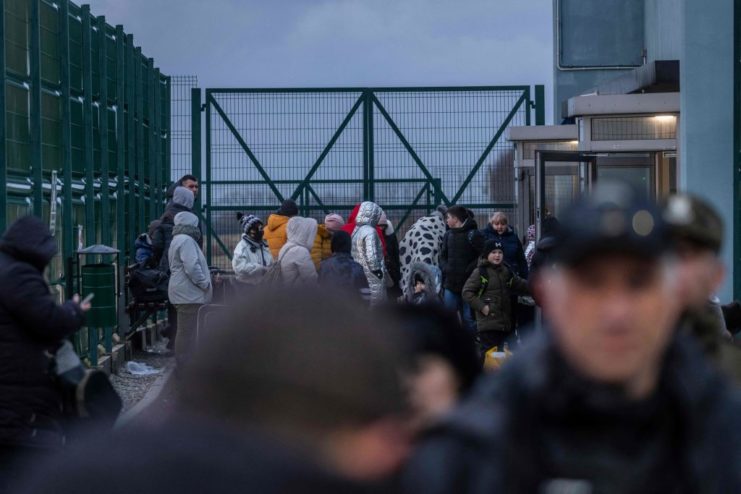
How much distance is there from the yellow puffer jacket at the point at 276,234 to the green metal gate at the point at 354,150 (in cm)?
590

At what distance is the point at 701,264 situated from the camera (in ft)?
10.9

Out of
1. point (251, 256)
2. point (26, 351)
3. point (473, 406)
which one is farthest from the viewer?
point (251, 256)

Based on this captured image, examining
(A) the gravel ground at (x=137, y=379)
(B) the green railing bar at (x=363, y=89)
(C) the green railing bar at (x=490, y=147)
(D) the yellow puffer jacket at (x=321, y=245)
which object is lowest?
(A) the gravel ground at (x=137, y=379)

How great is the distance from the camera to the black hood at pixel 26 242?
6.17m

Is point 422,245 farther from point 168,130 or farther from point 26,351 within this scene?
point 26,351

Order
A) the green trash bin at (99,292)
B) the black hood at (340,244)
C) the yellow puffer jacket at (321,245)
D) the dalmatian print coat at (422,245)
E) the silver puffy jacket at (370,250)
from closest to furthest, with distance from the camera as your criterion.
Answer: the black hood at (340,244) → the green trash bin at (99,292) → the silver puffy jacket at (370,250) → the yellow puffer jacket at (321,245) → the dalmatian print coat at (422,245)

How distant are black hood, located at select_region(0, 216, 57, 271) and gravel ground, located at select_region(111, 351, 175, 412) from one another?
609cm

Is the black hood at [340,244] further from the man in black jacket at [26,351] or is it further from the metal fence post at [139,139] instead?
the man in black jacket at [26,351]

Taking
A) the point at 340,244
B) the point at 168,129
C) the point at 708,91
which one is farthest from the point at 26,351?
the point at 168,129

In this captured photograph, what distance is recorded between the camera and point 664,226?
2.02m

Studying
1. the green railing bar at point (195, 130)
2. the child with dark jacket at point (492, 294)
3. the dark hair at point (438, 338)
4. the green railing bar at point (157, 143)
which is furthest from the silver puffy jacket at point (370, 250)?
the dark hair at point (438, 338)

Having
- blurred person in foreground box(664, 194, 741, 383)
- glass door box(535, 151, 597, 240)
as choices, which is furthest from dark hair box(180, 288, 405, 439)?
glass door box(535, 151, 597, 240)

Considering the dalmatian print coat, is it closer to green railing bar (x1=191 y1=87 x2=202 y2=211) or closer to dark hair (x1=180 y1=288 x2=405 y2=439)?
green railing bar (x1=191 y1=87 x2=202 y2=211)

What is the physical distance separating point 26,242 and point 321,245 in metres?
9.39
